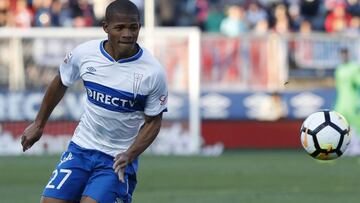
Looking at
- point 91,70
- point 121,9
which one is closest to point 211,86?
point 91,70

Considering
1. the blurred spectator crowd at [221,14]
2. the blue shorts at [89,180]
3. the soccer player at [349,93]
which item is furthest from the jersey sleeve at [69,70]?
the blurred spectator crowd at [221,14]

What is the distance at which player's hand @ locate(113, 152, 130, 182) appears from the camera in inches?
305

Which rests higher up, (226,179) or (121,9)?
(121,9)

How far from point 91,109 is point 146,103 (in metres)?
0.44

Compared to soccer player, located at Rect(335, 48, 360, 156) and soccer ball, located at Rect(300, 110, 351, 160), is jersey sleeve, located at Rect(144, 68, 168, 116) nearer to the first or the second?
soccer ball, located at Rect(300, 110, 351, 160)

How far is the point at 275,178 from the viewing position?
16422 mm

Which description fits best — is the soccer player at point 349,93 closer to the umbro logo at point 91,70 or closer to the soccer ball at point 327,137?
the soccer ball at point 327,137

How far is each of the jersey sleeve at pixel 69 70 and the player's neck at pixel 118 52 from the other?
284 millimetres

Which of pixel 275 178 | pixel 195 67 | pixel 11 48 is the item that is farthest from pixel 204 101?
pixel 275 178

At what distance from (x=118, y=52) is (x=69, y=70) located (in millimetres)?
524

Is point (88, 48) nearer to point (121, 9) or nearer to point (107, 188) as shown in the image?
point (121, 9)

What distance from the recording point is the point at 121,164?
775cm

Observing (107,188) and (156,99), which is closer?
(107,188)

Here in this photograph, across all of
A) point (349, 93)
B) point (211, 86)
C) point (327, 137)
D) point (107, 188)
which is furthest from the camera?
point (211, 86)
